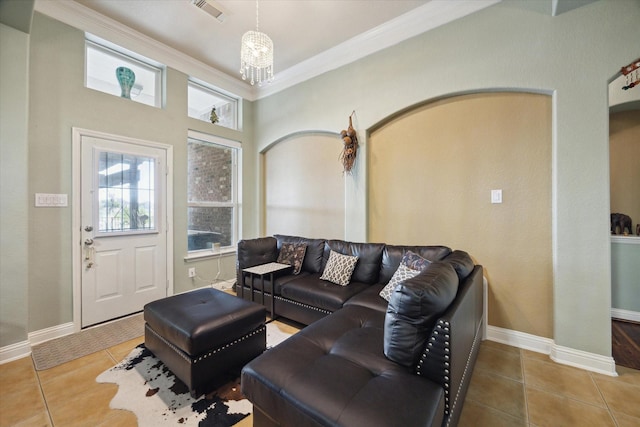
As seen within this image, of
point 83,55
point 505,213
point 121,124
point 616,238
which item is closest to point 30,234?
point 121,124

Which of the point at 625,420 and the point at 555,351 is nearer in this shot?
the point at 625,420

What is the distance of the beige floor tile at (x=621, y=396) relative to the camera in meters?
1.62

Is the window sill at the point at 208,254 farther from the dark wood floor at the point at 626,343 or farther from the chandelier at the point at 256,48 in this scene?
the dark wood floor at the point at 626,343

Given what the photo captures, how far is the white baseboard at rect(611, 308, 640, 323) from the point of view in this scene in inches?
112

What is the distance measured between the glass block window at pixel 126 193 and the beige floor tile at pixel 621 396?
4.56 meters

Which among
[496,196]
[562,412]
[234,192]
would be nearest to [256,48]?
[234,192]

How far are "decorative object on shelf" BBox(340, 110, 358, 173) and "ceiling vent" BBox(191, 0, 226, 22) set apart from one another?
183cm

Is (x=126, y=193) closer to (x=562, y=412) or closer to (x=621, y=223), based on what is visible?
(x=562, y=412)

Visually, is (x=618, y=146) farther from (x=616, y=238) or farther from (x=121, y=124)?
(x=121, y=124)

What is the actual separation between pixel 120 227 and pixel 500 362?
413 centimetres

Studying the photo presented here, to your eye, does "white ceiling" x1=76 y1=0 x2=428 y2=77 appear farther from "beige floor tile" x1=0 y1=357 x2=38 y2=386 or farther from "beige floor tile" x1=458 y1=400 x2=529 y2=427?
"beige floor tile" x1=458 y1=400 x2=529 y2=427

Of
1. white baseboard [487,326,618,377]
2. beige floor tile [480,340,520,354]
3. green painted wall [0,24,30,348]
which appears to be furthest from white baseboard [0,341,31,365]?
white baseboard [487,326,618,377]

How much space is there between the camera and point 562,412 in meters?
1.61

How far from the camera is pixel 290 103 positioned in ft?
13.3
